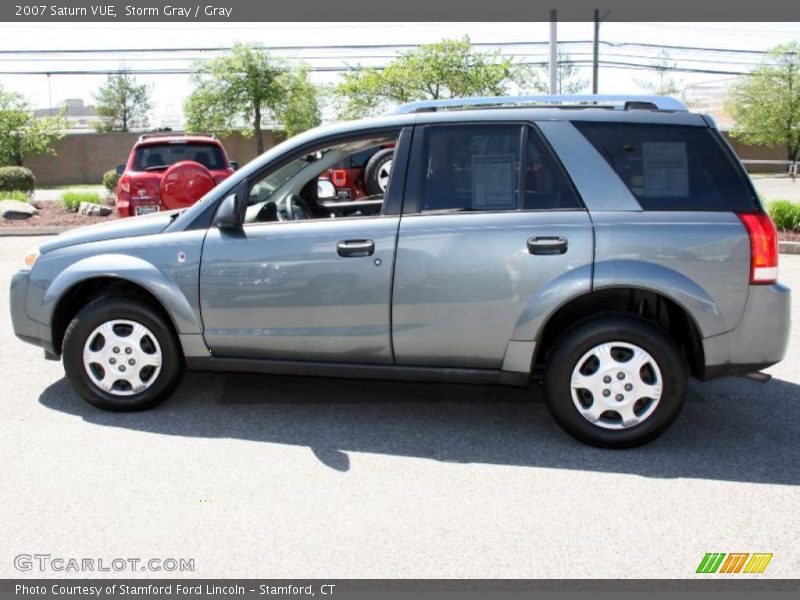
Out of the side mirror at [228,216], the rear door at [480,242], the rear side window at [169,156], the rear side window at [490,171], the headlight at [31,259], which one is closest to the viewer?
the rear door at [480,242]

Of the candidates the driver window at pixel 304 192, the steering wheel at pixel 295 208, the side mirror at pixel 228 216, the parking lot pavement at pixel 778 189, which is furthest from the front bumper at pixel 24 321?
the parking lot pavement at pixel 778 189

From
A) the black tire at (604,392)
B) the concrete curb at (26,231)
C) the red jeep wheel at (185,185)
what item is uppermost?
the red jeep wheel at (185,185)

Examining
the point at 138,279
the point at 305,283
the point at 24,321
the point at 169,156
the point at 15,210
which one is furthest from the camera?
the point at 15,210

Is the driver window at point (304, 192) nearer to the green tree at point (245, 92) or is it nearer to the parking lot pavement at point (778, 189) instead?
the parking lot pavement at point (778, 189)

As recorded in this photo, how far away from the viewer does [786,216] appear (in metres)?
13.4

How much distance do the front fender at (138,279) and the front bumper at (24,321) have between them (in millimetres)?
242

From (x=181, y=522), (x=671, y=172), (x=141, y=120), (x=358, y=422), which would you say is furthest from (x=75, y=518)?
(x=141, y=120)

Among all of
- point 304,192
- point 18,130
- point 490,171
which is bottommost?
point 304,192

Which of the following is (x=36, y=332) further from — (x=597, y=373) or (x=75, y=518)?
(x=597, y=373)

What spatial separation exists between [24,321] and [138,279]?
0.90 meters

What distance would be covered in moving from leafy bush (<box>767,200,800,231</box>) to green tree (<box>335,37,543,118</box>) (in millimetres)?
14752

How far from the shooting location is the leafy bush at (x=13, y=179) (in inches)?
920

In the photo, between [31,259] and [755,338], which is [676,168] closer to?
[755,338]
